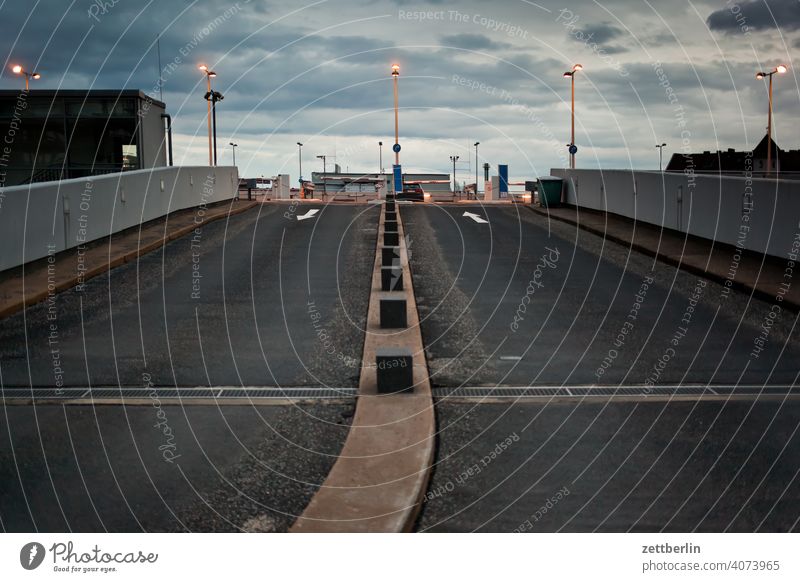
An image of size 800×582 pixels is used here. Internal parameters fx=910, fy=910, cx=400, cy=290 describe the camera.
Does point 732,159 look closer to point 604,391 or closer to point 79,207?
point 79,207

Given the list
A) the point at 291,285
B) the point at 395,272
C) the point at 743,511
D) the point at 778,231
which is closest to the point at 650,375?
the point at 743,511

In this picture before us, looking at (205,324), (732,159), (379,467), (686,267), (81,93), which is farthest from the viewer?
(732,159)

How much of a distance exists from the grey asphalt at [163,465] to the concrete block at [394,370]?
448mm

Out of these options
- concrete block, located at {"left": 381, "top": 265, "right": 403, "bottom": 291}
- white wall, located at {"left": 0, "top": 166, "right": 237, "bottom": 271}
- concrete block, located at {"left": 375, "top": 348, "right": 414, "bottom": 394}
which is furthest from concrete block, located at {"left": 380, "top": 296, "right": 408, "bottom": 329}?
white wall, located at {"left": 0, "top": 166, "right": 237, "bottom": 271}

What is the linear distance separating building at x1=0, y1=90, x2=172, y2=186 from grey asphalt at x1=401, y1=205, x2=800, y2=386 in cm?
2551

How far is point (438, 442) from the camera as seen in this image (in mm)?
7086

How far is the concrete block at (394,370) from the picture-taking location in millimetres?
8289

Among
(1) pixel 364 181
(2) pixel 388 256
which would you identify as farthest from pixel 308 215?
(1) pixel 364 181

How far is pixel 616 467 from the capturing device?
6.45m

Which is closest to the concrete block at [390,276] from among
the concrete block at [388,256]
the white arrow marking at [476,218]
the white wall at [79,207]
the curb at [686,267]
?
the concrete block at [388,256]

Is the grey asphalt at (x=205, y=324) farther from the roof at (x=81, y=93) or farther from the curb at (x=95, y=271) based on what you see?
the roof at (x=81, y=93)

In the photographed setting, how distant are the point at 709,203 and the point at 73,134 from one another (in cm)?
3251

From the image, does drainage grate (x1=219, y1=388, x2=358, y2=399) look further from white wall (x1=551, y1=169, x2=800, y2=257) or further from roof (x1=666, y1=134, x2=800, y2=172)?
roof (x1=666, y1=134, x2=800, y2=172)

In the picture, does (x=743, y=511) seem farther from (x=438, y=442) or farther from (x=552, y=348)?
(x=552, y=348)
